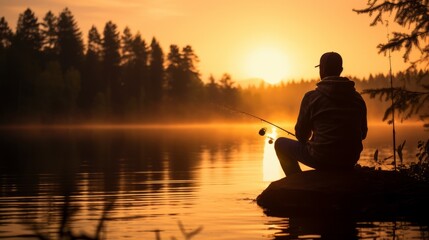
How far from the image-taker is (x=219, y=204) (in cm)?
1176

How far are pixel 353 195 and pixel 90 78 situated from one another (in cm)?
10270

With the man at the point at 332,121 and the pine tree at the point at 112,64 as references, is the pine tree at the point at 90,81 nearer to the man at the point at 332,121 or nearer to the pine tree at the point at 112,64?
the pine tree at the point at 112,64

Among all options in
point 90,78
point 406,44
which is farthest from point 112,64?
point 406,44

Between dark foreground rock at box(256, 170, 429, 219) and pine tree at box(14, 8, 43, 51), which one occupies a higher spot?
pine tree at box(14, 8, 43, 51)

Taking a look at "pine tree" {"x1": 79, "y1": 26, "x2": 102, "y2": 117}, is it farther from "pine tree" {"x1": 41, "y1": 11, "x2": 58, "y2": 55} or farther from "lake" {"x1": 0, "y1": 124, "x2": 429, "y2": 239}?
"lake" {"x1": 0, "y1": 124, "x2": 429, "y2": 239}

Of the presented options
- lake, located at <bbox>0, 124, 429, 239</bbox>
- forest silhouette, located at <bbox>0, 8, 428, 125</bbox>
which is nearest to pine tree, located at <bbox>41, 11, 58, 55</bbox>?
forest silhouette, located at <bbox>0, 8, 428, 125</bbox>

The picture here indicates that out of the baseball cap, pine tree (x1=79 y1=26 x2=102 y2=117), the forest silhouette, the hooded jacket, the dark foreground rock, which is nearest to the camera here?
the dark foreground rock

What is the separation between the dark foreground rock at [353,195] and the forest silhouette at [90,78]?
86.7 metres

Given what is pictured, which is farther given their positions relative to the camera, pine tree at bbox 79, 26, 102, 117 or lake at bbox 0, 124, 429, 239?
pine tree at bbox 79, 26, 102, 117

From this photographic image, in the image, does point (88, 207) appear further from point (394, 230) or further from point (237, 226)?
point (394, 230)

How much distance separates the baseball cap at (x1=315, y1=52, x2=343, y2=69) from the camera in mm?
10500

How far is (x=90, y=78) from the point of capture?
11050 centimetres

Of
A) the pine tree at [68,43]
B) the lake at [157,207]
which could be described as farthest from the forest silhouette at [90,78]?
the lake at [157,207]

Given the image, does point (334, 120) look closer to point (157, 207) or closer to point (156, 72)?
point (157, 207)
